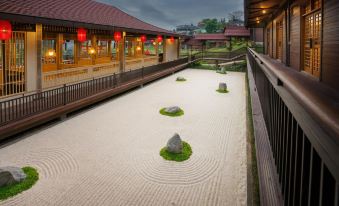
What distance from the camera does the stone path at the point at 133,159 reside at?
5.67 m

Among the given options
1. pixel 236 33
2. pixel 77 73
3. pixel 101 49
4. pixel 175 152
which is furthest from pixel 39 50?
pixel 236 33

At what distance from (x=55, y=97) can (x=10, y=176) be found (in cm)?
515

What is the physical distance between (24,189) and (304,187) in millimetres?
5546

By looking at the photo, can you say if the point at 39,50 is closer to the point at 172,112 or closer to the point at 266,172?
the point at 172,112

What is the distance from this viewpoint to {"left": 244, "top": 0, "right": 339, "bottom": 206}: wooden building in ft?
4.66

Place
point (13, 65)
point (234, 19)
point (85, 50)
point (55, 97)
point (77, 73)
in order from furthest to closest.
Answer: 1. point (234, 19)
2. point (85, 50)
3. point (77, 73)
4. point (13, 65)
5. point (55, 97)

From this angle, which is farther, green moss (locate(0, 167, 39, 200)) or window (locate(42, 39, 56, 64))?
window (locate(42, 39, 56, 64))

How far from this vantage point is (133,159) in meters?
7.49

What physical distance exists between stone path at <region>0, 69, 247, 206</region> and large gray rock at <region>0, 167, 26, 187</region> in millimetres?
418

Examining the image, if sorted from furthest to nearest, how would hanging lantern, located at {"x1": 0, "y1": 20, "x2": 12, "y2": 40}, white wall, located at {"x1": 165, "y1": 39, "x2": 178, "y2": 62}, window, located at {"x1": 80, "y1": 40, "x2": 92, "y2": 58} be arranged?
1. white wall, located at {"x1": 165, "y1": 39, "x2": 178, "y2": 62}
2. window, located at {"x1": 80, "y1": 40, "x2": 92, "y2": 58}
3. hanging lantern, located at {"x1": 0, "y1": 20, "x2": 12, "y2": 40}

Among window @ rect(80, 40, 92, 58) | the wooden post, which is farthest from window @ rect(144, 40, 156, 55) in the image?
the wooden post

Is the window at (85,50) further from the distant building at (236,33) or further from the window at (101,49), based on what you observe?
the distant building at (236,33)

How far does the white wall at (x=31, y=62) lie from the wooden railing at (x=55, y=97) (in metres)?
0.57

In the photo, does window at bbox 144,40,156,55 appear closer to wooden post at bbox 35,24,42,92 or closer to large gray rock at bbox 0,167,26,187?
wooden post at bbox 35,24,42,92
